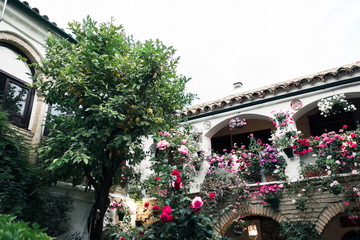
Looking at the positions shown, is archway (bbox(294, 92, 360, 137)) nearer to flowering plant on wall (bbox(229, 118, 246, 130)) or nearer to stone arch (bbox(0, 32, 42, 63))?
flowering plant on wall (bbox(229, 118, 246, 130))

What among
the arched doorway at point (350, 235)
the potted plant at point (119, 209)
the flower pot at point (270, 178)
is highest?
the flower pot at point (270, 178)

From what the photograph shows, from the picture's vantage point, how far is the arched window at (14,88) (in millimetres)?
6910

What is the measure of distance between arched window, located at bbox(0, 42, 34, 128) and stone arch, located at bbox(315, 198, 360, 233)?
778 cm

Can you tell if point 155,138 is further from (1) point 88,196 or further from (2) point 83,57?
(1) point 88,196

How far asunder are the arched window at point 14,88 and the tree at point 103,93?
1.50m

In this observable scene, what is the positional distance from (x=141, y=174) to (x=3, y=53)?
5669 mm

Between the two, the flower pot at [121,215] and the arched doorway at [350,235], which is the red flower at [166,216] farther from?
the arched doorway at [350,235]

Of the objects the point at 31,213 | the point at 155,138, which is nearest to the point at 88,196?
the point at 31,213

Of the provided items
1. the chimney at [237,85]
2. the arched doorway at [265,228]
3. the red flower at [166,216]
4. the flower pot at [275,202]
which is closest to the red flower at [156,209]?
the red flower at [166,216]

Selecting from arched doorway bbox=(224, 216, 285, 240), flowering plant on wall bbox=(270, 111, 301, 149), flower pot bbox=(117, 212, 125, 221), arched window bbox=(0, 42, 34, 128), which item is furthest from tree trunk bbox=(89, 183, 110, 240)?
arched doorway bbox=(224, 216, 285, 240)

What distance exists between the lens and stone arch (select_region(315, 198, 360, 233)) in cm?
669

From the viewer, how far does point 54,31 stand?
7992 millimetres

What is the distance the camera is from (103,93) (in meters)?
5.83

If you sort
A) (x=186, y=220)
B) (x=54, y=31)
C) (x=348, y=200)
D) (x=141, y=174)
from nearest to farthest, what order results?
(x=186, y=220) < (x=348, y=200) < (x=54, y=31) < (x=141, y=174)
